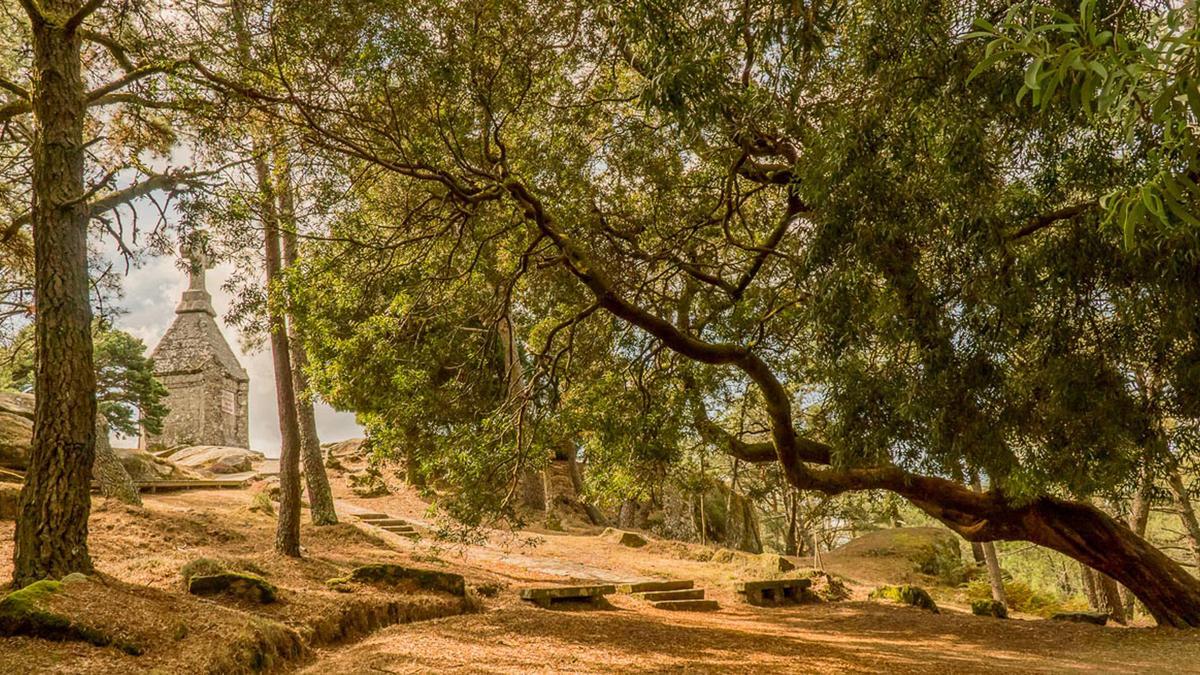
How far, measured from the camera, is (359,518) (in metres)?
15.9

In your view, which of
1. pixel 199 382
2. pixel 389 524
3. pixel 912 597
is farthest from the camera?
pixel 199 382

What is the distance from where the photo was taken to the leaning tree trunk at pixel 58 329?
227 inches

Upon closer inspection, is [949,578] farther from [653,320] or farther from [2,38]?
[2,38]

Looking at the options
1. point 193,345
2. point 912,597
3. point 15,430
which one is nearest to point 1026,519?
point 912,597

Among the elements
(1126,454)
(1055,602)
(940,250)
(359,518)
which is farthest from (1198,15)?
(1055,602)

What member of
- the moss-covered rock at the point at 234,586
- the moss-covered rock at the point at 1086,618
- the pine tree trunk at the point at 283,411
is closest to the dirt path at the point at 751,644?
the moss-covered rock at the point at 1086,618

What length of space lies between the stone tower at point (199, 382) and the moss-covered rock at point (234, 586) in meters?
24.4

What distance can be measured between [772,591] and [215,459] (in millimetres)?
20295

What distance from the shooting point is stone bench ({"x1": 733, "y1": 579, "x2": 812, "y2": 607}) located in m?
12.4

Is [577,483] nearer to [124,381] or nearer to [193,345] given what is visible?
[124,381]

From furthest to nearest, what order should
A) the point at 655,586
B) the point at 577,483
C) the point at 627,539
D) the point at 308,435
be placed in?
the point at 577,483 → the point at 627,539 → the point at 308,435 → the point at 655,586

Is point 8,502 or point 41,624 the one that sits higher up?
point 8,502

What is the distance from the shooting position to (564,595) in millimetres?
9898

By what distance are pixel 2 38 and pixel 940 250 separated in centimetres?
1252
